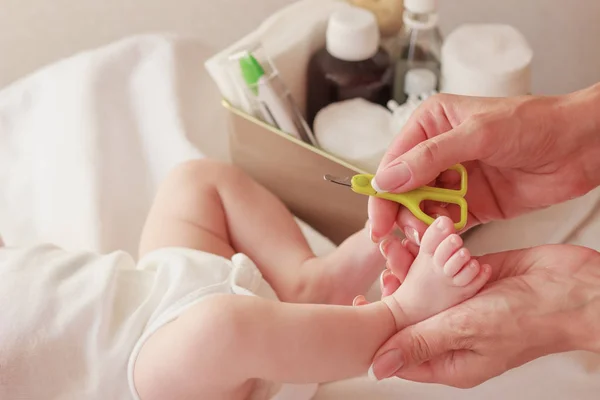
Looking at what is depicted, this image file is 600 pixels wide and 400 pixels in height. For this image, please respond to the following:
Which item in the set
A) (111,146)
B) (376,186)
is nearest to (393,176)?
(376,186)

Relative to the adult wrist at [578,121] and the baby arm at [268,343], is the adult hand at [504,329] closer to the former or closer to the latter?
the baby arm at [268,343]

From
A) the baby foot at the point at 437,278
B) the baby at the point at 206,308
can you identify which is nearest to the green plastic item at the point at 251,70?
the baby at the point at 206,308

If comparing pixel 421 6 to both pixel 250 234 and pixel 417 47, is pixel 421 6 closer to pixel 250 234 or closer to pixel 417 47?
pixel 417 47

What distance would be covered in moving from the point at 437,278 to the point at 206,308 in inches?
8.9

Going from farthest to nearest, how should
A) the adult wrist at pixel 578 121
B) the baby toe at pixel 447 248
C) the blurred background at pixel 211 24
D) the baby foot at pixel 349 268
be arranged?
1. the blurred background at pixel 211 24
2. the baby foot at pixel 349 268
3. the adult wrist at pixel 578 121
4. the baby toe at pixel 447 248

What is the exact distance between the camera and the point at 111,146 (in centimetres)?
108

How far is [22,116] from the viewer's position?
114 cm

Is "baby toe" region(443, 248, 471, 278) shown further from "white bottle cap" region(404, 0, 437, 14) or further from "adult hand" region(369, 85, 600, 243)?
"white bottle cap" region(404, 0, 437, 14)

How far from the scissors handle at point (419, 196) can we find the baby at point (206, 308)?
4cm

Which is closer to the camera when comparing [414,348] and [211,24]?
[414,348]

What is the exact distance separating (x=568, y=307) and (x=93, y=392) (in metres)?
0.48

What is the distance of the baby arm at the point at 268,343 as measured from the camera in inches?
26.5

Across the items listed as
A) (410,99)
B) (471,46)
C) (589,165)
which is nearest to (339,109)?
(410,99)

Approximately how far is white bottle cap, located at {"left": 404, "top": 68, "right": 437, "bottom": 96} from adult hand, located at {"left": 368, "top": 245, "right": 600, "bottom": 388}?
0.41 meters
